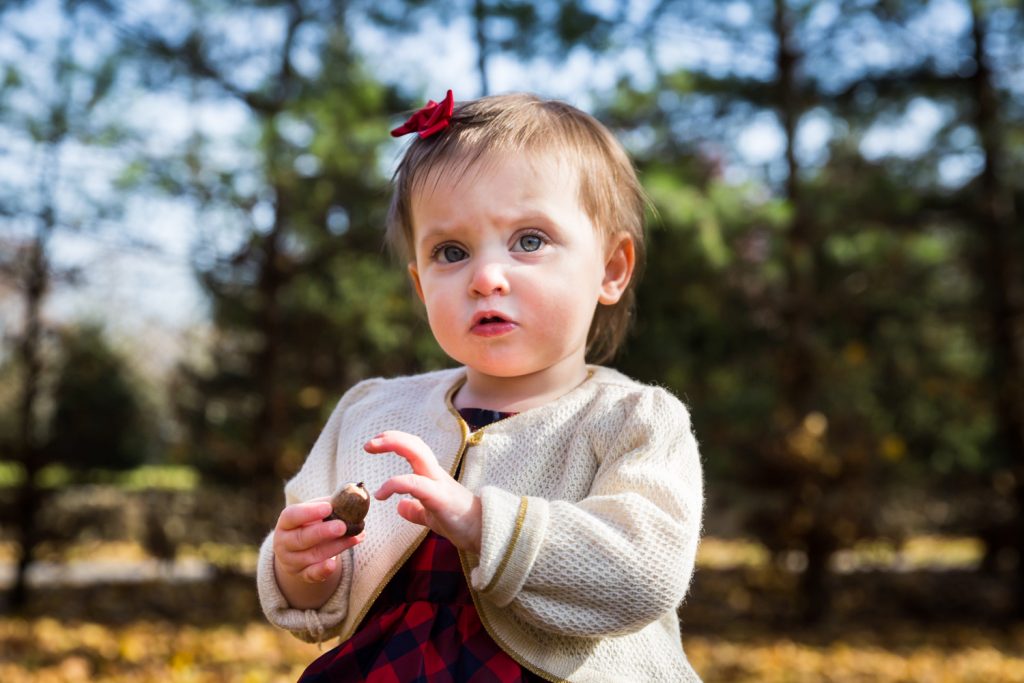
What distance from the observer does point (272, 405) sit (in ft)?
22.5

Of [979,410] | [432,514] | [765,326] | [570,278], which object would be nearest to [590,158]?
[570,278]

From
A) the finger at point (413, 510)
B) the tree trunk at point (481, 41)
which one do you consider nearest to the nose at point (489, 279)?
the finger at point (413, 510)

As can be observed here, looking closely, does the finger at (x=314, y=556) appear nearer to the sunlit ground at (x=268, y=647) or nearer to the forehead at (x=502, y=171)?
the forehead at (x=502, y=171)

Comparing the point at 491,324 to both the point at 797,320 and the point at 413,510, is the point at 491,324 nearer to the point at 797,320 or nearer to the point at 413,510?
the point at 413,510

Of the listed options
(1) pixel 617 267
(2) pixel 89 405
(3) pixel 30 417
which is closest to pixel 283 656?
(3) pixel 30 417

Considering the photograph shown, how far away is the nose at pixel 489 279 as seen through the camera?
1.43 meters

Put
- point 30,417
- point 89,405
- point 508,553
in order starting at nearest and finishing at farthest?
point 508,553 → point 30,417 → point 89,405

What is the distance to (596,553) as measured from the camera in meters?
1.30

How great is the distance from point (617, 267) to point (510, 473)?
421mm

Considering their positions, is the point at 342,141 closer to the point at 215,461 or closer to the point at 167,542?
the point at 215,461

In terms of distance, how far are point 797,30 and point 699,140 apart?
1.08 metres

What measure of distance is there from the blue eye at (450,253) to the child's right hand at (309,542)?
41 centimetres

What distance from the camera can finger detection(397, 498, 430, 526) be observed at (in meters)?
1.30

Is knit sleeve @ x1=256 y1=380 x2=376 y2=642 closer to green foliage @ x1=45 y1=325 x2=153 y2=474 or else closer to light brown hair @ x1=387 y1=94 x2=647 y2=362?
light brown hair @ x1=387 y1=94 x2=647 y2=362
